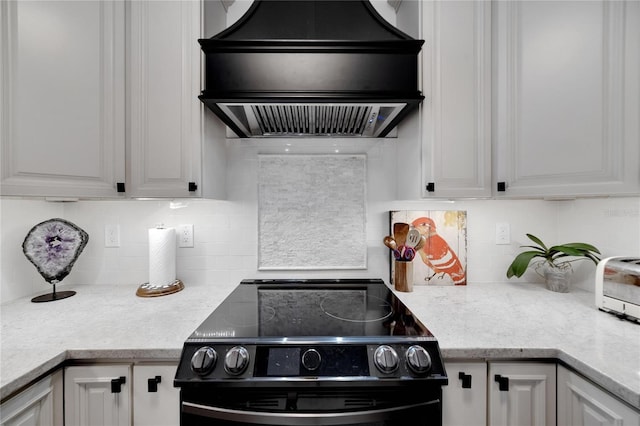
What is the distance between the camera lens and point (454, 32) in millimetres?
1319

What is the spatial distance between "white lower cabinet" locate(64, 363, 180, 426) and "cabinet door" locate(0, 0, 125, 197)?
0.72 meters

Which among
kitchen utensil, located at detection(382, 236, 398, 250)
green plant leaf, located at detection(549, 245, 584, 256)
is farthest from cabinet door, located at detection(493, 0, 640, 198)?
kitchen utensil, located at detection(382, 236, 398, 250)

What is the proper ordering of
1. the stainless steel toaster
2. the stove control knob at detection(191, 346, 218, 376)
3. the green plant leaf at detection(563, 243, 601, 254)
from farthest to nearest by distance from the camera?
the green plant leaf at detection(563, 243, 601, 254)
the stainless steel toaster
the stove control knob at detection(191, 346, 218, 376)

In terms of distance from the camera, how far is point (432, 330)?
3.47 ft

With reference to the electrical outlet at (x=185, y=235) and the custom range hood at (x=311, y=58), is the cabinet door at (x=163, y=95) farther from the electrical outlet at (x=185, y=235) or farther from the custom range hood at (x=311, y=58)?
the electrical outlet at (x=185, y=235)

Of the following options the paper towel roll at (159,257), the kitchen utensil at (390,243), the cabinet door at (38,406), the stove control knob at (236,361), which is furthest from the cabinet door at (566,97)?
the cabinet door at (38,406)

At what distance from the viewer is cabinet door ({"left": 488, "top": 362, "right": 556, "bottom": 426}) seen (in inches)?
38.2

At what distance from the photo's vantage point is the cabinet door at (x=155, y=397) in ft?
3.19

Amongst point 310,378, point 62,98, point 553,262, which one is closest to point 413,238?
point 553,262

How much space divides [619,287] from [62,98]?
2405 mm

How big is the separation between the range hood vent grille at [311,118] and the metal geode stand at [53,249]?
1016 mm

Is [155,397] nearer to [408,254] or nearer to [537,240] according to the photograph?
[408,254]

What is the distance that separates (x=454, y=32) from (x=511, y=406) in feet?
5.03

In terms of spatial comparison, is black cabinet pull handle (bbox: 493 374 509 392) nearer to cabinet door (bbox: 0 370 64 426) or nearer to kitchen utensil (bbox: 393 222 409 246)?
kitchen utensil (bbox: 393 222 409 246)
